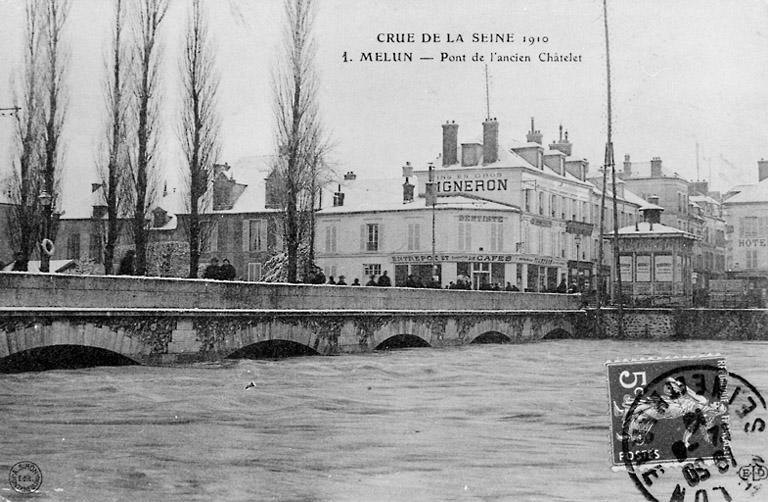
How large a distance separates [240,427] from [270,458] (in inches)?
94.0

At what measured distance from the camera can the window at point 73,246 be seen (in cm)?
5310

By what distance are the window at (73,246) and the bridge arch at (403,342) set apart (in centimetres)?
2721

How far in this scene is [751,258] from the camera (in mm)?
38875

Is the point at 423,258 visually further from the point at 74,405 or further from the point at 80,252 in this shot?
the point at 74,405

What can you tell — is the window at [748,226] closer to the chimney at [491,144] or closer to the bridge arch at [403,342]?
the bridge arch at [403,342]

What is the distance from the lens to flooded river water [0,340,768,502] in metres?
10.8

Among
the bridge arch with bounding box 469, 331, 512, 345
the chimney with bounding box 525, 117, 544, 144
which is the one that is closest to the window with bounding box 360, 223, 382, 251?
the chimney with bounding box 525, 117, 544, 144

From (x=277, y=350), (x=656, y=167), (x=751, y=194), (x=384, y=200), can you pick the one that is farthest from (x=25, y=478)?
(x=656, y=167)

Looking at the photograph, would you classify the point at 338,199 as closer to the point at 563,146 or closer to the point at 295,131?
the point at 563,146

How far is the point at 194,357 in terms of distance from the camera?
20578 mm

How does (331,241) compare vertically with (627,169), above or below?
below

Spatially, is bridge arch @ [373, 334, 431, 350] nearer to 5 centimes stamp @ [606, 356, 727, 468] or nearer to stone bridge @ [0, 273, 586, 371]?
stone bridge @ [0, 273, 586, 371]

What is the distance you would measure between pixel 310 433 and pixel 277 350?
38.1 ft

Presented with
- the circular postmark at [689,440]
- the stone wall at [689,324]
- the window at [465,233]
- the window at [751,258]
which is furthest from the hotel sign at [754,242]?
the circular postmark at [689,440]
